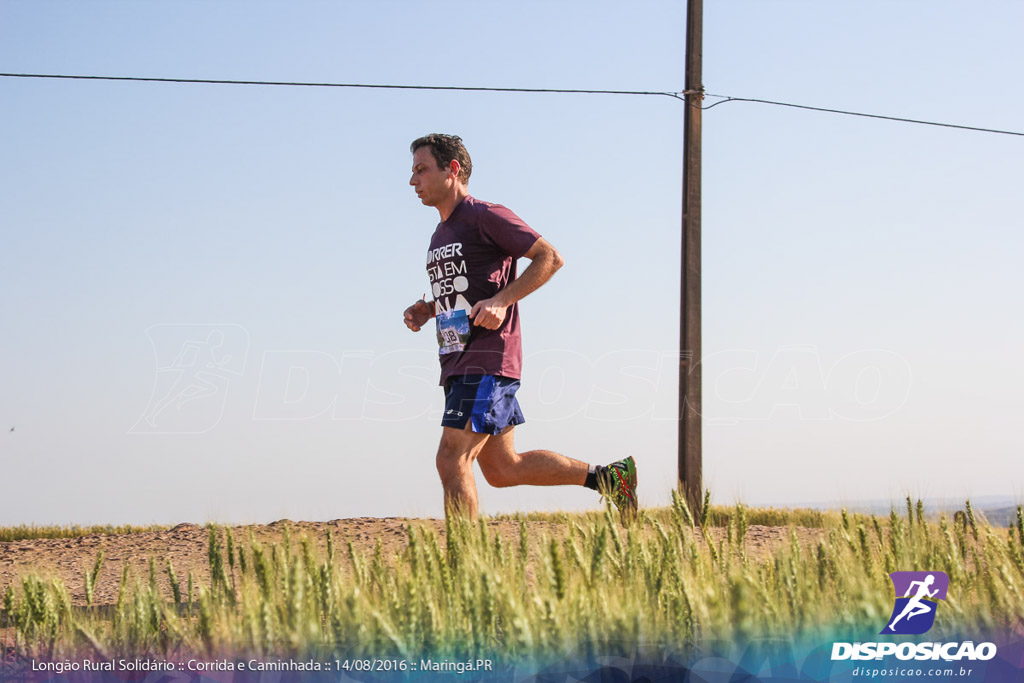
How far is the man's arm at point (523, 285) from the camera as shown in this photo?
4.76 metres

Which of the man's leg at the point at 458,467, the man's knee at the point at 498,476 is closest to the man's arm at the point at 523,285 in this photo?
the man's leg at the point at 458,467

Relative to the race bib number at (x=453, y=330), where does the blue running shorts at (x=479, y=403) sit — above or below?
below

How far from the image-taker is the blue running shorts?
192 inches

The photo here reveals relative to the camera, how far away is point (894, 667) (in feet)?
9.76

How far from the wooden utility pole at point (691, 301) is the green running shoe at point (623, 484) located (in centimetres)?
170

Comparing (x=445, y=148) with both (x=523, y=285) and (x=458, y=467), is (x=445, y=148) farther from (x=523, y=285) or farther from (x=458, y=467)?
(x=458, y=467)

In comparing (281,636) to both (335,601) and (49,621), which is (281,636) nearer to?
(335,601)

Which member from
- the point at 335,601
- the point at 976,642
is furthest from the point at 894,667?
the point at 335,601

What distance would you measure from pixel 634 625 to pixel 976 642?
119cm

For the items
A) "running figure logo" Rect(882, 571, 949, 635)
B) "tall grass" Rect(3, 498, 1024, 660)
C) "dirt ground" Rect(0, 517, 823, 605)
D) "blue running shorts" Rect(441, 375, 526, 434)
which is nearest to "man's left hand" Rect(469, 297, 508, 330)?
"blue running shorts" Rect(441, 375, 526, 434)

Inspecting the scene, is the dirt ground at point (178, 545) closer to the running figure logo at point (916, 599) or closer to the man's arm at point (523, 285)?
the man's arm at point (523, 285)

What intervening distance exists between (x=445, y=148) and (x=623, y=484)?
2140mm

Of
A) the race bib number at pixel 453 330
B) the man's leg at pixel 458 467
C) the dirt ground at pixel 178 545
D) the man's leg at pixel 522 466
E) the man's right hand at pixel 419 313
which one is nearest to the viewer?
the man's leg at pixel 458 467

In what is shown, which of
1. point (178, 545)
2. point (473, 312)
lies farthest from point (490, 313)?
point (178, 545)
